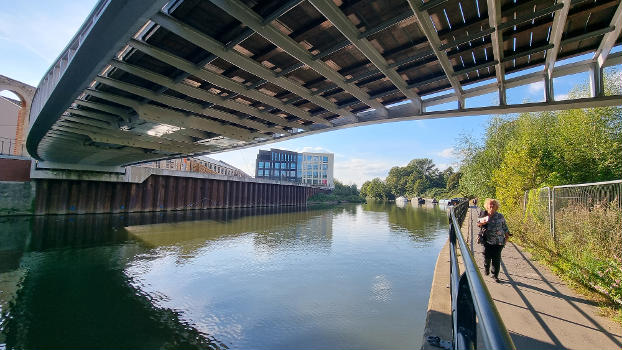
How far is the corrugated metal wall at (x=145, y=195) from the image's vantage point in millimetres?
22353

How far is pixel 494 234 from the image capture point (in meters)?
5.64

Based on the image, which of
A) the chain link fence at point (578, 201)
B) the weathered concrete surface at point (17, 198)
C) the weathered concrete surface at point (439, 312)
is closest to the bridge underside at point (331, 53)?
the chain link fence at point (578, 201)

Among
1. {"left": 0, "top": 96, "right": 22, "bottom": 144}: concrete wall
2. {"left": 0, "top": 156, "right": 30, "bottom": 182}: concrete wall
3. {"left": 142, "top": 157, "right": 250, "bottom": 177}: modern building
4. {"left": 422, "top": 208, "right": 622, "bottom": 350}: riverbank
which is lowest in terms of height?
{"left": 422, "top": 208, "right": 622, "bottom": 350}: riverbank

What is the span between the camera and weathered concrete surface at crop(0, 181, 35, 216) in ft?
65.3

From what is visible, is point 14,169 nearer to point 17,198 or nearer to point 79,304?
point 17,198

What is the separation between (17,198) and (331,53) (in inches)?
1026

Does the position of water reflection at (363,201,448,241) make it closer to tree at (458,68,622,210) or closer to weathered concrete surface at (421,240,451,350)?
tree at (458,68,622,210)

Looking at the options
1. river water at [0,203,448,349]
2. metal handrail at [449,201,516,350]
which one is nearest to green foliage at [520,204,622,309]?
river water at [0,203,448,349]

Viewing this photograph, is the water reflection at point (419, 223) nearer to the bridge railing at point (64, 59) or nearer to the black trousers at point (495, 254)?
the black trousers at point (495, 254)

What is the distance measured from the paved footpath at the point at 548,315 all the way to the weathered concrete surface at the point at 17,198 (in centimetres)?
2829

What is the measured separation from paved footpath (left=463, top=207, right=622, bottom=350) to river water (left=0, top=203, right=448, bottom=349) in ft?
5.13

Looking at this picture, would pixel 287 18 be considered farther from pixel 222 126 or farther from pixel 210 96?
pixel 222 126

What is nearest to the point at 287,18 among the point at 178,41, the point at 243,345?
the point at 178,41

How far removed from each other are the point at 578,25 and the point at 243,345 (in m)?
7.74
